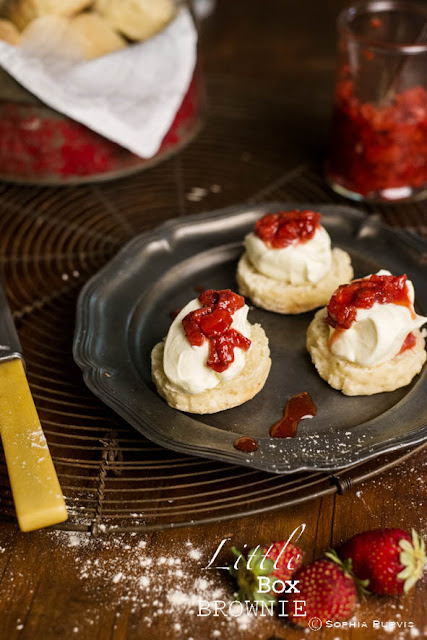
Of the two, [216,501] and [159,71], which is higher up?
[159,71]

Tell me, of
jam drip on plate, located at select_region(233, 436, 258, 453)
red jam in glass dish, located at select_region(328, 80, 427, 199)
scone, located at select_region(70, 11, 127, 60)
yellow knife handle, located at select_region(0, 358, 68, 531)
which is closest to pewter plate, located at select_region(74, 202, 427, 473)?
jam drip on plate, located at select_region(233, 436, 258, 453)

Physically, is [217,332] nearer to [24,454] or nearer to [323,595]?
[24,454]

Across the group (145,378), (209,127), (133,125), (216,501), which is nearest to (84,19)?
(133,125)

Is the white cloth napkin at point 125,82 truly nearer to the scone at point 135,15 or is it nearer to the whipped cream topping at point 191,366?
the scone at point 135,15

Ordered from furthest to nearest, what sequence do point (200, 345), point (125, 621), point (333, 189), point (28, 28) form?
point (333, 189) < point (28, 28) < point (200, 345) < point (125, 621)

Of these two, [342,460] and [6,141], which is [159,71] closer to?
[6,141]

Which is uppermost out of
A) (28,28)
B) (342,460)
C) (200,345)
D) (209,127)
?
Answer: (28,28)
